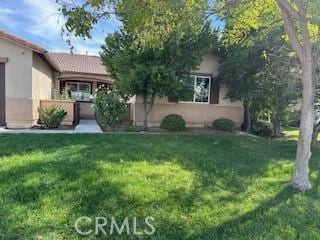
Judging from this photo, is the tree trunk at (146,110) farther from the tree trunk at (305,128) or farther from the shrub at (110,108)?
the tree trunk at (305,128)

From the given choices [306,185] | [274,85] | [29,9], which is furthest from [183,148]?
[274,85]

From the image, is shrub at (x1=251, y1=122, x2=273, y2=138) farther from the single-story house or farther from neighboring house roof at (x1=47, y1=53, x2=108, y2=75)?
neighboring house roof at (x1=47, y1=53, x2=108, y2=75)

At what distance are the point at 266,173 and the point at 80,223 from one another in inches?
208

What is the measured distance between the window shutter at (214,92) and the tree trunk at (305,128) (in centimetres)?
997

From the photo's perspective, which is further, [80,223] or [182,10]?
[182,10]

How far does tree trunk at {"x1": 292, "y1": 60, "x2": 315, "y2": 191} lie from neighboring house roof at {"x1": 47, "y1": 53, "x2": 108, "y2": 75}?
17704 mm

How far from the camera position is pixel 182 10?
7359 mm

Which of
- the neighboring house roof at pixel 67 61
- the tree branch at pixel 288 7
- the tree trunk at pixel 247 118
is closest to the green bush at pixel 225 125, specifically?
the tree trunk at pixel 247 118

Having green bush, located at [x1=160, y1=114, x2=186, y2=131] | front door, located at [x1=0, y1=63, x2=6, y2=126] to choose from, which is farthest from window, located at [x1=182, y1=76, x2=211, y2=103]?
front door, located at [x1=0, y1=63, x2=6, y2=126]

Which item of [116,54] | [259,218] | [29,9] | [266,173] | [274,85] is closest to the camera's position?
[259,218]

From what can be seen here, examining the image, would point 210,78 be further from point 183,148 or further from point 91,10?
point 91,10

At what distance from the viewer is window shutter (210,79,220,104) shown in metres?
17.0

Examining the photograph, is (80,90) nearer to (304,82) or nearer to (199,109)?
(199,109)

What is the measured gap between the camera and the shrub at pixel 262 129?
16502mm
